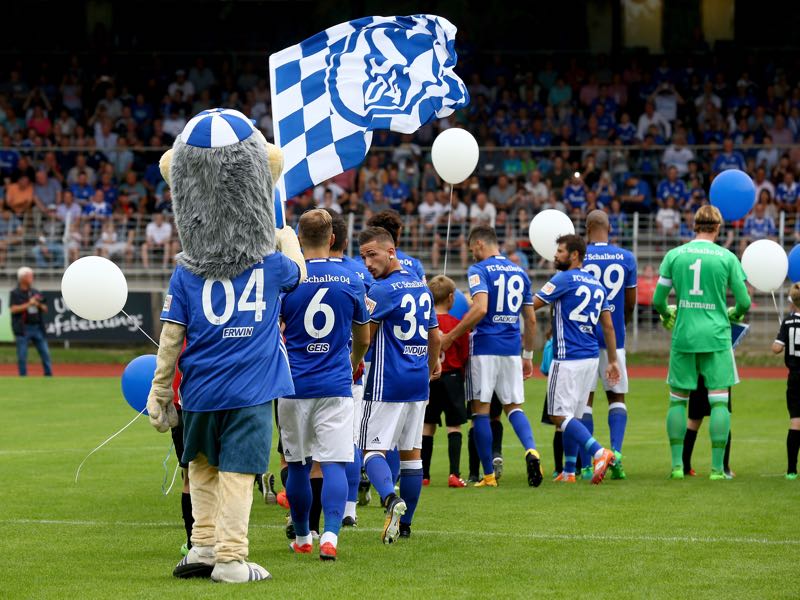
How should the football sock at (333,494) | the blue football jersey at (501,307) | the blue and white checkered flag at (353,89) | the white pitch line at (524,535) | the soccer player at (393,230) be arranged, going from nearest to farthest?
the football sock at (333,494)
the white pitch line at (524,535)
the soccer player at (393,230)
the blue and white checkered flag at (353,89)
the blue football jersey at (501,307)

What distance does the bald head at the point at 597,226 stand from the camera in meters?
11.5

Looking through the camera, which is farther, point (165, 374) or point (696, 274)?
point (696, 274)

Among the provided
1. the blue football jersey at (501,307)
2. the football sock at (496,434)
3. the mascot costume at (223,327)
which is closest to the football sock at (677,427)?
the blue football jersey at (501,307)

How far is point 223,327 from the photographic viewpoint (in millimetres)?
6551

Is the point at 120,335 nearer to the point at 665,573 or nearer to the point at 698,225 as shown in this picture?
the point at 698,225

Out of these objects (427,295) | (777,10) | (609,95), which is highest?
(777,10)

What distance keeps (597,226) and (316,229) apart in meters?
4.71

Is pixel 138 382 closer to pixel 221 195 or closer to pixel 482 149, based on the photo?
pixel 221 195

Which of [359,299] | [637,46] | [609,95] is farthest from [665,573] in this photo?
[637,46]

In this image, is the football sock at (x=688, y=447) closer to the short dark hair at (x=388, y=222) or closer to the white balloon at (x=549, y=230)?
the white balloon at (x=549, y=230)

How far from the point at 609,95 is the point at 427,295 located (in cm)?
2217

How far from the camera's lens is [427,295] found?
825cm

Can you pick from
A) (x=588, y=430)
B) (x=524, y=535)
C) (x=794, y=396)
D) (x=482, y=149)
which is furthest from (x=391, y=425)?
(x=482, y=149)

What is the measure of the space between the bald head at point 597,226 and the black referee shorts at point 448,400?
6.07ft
